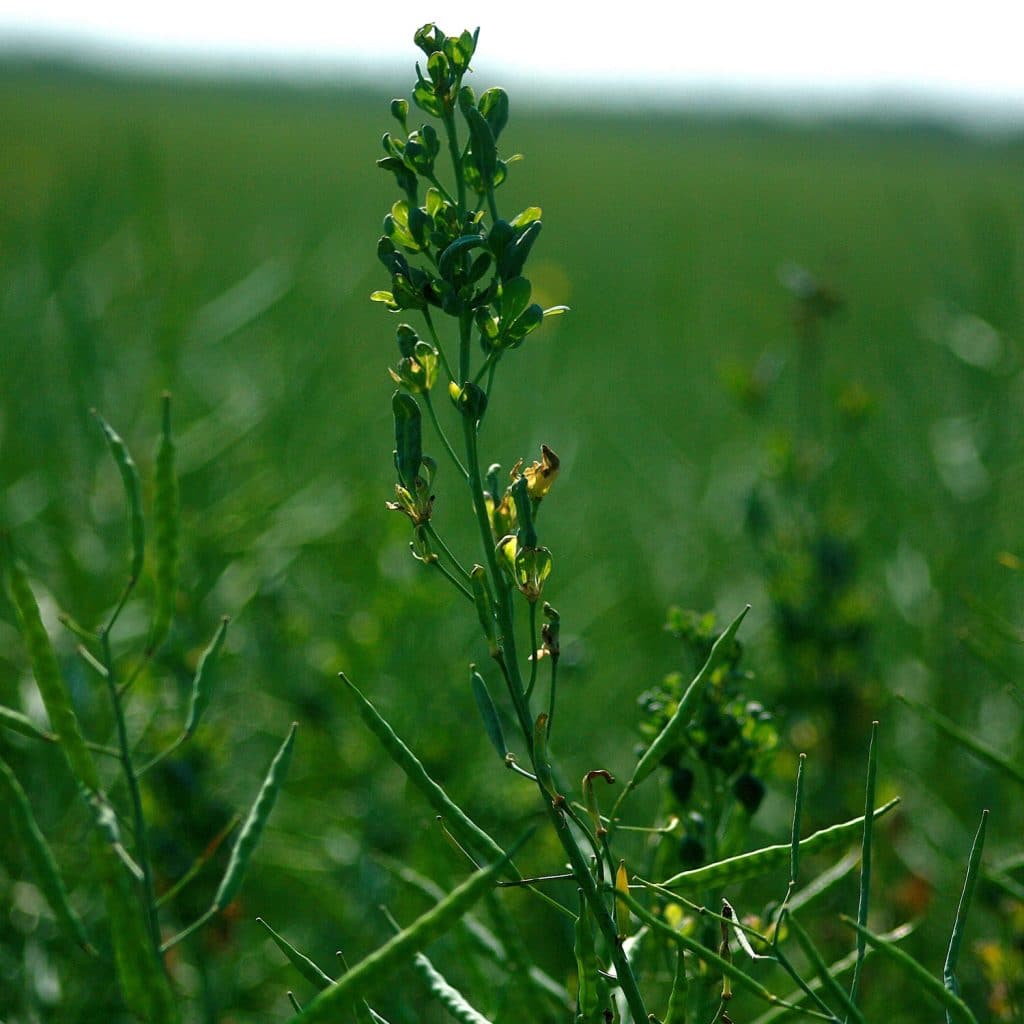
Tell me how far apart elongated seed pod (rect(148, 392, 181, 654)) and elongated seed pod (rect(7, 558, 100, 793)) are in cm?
6

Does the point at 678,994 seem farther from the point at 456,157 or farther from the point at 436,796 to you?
the point at 456,157

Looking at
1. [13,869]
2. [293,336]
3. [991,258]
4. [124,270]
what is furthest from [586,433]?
[13,869]

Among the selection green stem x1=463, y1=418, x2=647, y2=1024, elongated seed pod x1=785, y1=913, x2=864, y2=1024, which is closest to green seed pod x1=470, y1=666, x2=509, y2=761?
green stem x1=463, y1=418, x2=647, y2=1024

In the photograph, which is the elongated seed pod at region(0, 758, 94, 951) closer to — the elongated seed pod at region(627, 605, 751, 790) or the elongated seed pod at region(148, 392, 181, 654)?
the elongated seed pod at region(148, 392, 181, 654)

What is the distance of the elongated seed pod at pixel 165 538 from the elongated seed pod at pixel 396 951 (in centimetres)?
17

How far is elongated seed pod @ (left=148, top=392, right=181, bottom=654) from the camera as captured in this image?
18.5 inches

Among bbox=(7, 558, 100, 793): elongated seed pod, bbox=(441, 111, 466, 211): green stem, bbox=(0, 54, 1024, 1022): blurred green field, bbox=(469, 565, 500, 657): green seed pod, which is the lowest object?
bbox=(0, 54, 1024, 1022): blurred green field

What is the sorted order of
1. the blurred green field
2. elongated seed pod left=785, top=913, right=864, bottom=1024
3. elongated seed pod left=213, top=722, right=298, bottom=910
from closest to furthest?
elongated seed pod left=785, top=913, right=864, bottom=1024 < elongated seed pod left=213, top=722, right=298, bottom=910 < the blurred green field

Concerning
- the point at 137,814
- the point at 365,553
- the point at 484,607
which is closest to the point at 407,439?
the point at 484,607

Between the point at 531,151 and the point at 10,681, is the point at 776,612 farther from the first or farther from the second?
the point at 531,151

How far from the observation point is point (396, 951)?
0.36m

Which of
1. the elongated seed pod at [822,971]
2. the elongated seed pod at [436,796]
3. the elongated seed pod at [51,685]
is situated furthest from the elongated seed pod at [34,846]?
the elongated seed pod at [822,971]

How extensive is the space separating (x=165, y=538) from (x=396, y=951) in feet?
0.71

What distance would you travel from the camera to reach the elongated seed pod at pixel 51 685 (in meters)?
0.40
